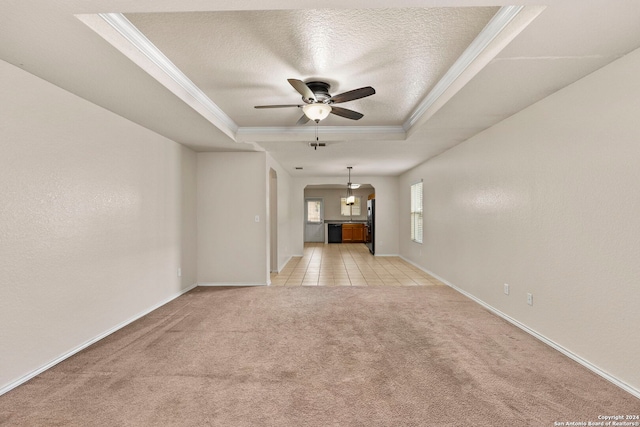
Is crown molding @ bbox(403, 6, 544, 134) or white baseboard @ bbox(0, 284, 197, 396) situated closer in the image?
crown molding @ bbox(403, 6, 544, 134)

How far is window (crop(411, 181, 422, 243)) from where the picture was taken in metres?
7.16

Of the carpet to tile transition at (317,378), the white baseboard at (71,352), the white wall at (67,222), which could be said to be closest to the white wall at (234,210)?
the white wall at (67,222)

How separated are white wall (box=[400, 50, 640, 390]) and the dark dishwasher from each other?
8.46 metres

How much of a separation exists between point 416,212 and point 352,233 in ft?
17.5

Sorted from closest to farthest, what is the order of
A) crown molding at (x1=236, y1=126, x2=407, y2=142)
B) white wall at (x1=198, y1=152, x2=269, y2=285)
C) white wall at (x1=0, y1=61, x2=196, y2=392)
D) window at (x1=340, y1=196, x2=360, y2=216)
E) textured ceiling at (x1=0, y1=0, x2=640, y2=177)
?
textured ceiling at (x1=0, y1=0, x2=640, y2=177) < white wall at (x1=0, y1=61, x2=196, y2=392) < crown molding at (x1=236, y1=126, x2=407, y2=142) < white wall at (x1=198, y1=152, x2=269, y2=285) < window at (x1=340, y1=196, x2=360, y2=216)

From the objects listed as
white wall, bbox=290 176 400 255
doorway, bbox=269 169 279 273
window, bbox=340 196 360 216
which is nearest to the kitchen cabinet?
window, bbox=340 196 360 216

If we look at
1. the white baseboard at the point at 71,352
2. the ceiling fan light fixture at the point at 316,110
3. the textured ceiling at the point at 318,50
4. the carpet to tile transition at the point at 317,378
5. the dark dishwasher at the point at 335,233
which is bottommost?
the carpet to tile transition at the point at 317,378

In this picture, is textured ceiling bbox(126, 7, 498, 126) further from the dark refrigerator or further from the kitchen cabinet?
the kitchen cabinet

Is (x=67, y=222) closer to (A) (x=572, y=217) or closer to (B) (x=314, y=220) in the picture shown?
(A) (x=572, y=217)

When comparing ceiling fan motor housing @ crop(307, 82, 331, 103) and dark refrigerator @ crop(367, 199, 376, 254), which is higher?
ceiling fan motor housing @ crop(307, 82, 331, 103)

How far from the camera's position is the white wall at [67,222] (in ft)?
7.44

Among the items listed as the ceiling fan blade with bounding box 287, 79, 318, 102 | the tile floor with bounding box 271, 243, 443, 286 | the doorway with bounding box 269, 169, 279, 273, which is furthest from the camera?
the doorway with bounding box 269, 169, 279, 273

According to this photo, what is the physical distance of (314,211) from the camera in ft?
43.2

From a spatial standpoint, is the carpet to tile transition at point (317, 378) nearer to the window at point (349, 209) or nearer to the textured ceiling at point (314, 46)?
the textured ceiling at point (314, 46)
